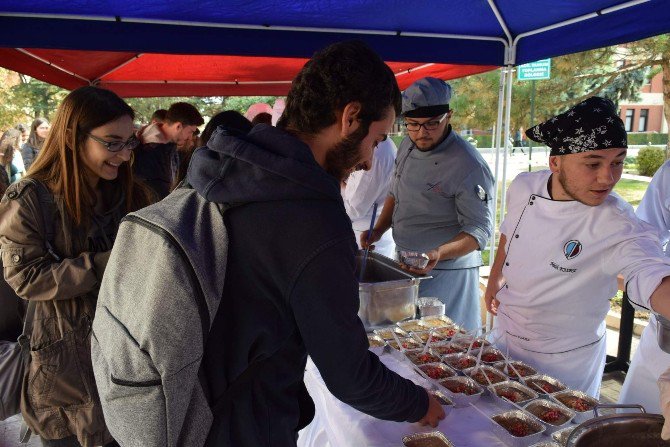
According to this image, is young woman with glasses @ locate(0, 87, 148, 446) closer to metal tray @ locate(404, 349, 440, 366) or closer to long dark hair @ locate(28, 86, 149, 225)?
long dark hair @ locate(28, 86, 149, 225)

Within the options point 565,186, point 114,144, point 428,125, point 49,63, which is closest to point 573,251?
point 565,186

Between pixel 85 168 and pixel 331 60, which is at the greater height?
pixel 331 60

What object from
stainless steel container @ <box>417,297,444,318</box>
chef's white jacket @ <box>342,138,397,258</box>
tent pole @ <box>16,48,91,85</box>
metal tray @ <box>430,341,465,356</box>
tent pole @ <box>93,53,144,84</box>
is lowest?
metal tray @ <box>430,341,465,356</box>

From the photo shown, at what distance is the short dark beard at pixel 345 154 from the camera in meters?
1.02

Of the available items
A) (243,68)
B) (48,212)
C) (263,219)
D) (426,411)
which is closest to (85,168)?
(48,212)

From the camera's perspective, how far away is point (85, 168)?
1743 mm

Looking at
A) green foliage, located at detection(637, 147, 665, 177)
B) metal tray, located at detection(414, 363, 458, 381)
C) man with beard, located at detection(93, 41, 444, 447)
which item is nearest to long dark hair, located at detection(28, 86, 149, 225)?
man with beard, located at detection(93, 41, 444, 447)

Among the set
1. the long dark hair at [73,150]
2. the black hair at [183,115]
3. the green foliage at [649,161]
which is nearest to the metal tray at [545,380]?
the long dark hair at [73,150]

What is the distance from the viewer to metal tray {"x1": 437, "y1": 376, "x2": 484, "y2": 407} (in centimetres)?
140

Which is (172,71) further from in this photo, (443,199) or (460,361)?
(460,361)

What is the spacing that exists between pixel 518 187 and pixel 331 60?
1228 mm

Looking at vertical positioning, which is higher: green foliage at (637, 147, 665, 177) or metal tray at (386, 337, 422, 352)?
green foliage at (637, 147, 665, 177)

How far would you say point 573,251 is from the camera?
65.1 inches

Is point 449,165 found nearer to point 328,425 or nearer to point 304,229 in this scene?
point 328,425
